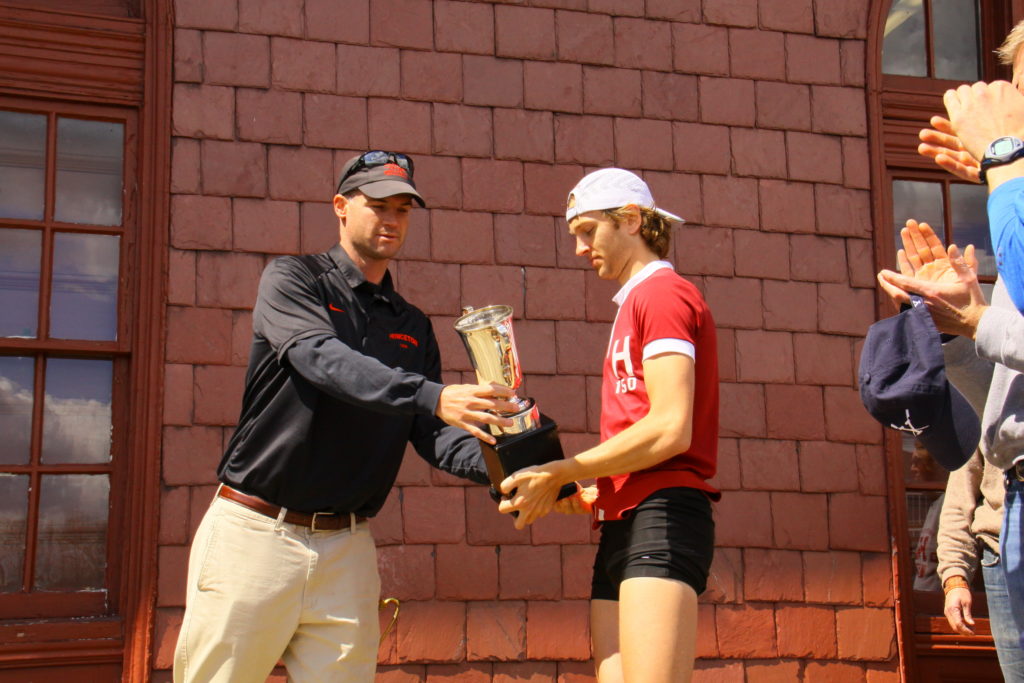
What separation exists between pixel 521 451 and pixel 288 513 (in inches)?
31.4

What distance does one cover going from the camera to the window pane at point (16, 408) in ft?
17.4

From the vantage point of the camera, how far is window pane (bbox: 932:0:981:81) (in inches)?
273

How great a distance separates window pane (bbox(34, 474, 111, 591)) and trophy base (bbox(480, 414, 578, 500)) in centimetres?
273

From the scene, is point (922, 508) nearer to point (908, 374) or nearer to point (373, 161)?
point (908, 374)

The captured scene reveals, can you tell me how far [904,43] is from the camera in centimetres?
689

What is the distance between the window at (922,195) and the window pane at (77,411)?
→ 162 inches

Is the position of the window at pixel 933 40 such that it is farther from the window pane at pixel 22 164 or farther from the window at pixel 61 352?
the window pane at pixel 22 164

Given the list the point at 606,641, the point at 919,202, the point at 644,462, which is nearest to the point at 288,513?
the point at 606,641

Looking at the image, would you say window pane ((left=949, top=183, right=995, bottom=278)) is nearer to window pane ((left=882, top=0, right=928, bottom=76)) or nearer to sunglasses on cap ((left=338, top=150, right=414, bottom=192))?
window pane ((left=882, top=0, right=928, bottom=76))

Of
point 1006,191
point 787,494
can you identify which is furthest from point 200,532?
point 787,494

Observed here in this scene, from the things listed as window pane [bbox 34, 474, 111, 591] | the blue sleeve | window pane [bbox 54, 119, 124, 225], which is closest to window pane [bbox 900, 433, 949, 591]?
the blue sleeve

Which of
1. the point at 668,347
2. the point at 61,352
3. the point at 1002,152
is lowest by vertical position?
the point at 668,347

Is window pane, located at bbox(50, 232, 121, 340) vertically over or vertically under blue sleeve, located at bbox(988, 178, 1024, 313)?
over

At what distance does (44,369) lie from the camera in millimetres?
5355
